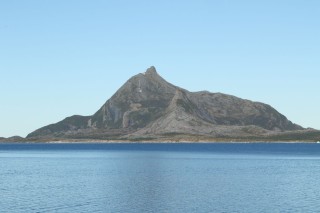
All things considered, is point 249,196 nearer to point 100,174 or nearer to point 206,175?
point 206,175

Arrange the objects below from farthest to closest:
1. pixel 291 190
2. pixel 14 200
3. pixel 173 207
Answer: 1. pixel 291 190
2. pixel 14 200
3. pixel 173 207

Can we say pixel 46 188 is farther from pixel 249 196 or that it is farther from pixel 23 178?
pixel 249 196

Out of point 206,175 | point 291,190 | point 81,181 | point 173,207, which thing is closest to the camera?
point 173,207

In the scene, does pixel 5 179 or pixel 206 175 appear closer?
pixel 5 179

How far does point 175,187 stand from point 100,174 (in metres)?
40.5

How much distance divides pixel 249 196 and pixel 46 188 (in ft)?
140

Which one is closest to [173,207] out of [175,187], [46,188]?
[175,187]

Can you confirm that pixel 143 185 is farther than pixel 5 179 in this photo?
No

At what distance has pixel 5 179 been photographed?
5197 inches

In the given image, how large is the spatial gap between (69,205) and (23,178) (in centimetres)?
5123

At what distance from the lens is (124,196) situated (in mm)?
98625

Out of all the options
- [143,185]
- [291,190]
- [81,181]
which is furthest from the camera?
[81,181]

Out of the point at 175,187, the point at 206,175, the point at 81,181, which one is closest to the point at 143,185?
the point at 175,187

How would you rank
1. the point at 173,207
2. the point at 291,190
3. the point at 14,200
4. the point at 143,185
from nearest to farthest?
the point at 173,207, the point at 14,200, the point at 291,190, the point at 143,185
